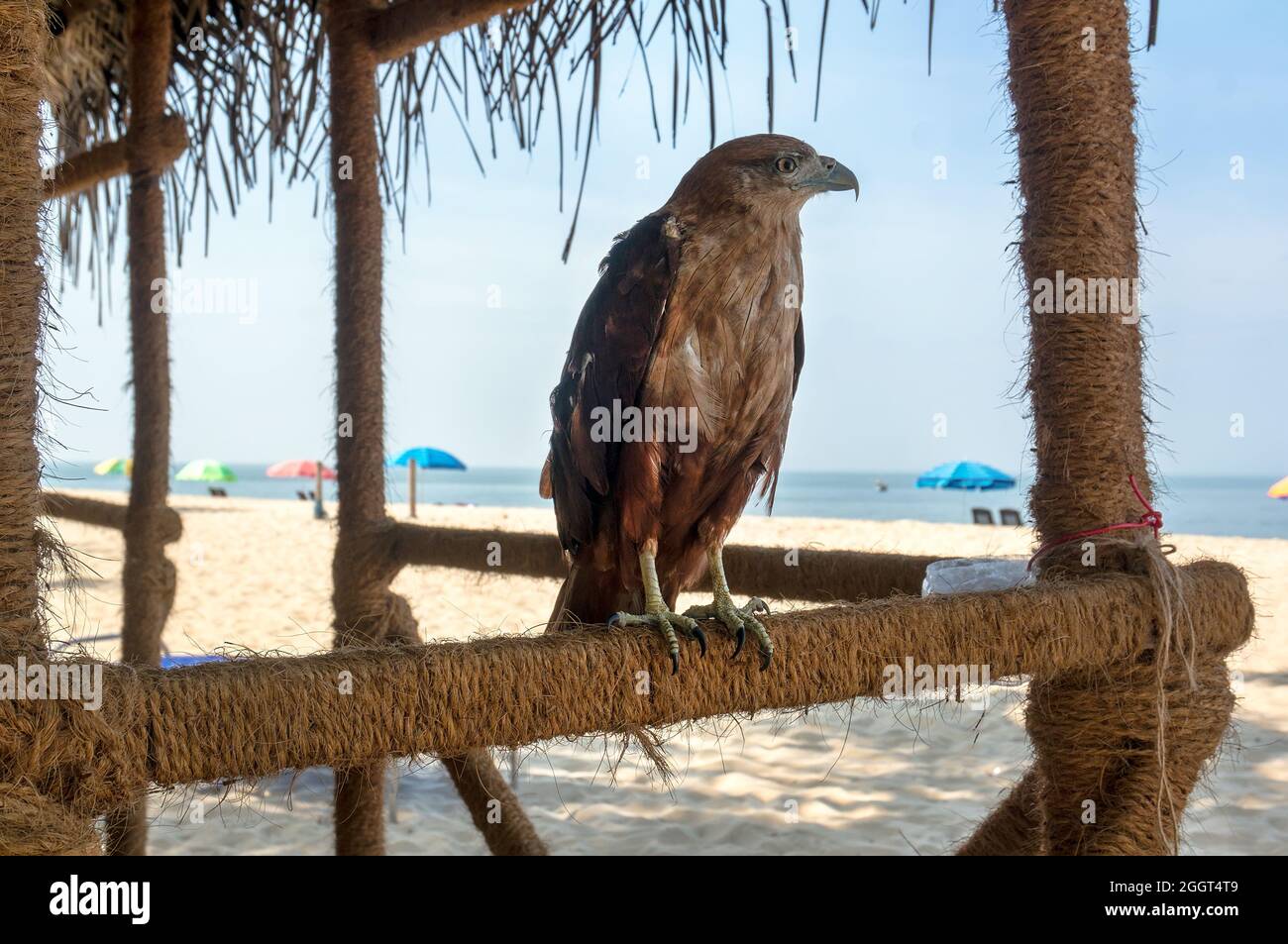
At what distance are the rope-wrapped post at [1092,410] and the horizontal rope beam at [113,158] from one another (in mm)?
2829

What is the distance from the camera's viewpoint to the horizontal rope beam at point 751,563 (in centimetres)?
236

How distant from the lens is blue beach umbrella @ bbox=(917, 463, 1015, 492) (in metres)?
24.1

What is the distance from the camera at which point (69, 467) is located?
1.40 m

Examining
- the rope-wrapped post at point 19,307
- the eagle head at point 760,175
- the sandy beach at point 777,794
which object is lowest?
the sandy beach at point 777,794

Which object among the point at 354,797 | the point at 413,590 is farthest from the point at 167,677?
the point at 413,590

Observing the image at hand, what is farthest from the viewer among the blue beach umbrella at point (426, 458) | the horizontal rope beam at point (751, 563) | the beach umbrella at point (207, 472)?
the beach umbrella at point (207, 472)

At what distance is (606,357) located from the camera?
1.59m

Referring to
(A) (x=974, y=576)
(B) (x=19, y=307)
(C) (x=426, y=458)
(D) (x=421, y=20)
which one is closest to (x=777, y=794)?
(A) (x=974, y=576)

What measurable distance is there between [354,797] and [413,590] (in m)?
6.81

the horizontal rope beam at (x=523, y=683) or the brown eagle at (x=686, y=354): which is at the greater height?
the brown eagle at (x=686, y=354)

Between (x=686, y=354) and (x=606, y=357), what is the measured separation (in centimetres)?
13

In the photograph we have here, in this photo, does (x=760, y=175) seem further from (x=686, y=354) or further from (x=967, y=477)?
(x=967, y=477)

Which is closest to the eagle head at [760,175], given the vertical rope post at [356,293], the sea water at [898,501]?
the vertical rope post at [356,293]

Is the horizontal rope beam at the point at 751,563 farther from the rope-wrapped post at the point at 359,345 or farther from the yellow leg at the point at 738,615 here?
the yellow leg at the point at 738,615
